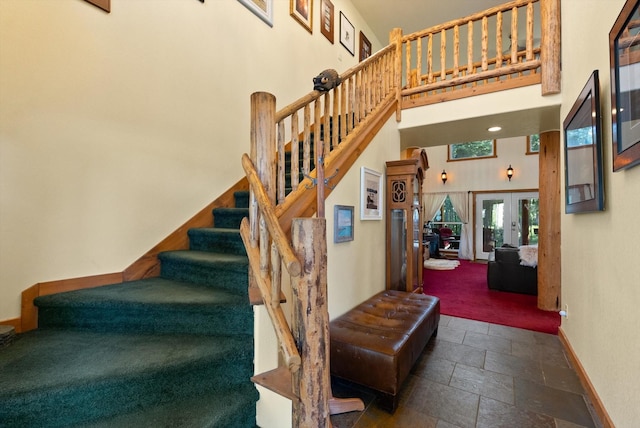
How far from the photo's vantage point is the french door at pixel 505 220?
757 centimetres

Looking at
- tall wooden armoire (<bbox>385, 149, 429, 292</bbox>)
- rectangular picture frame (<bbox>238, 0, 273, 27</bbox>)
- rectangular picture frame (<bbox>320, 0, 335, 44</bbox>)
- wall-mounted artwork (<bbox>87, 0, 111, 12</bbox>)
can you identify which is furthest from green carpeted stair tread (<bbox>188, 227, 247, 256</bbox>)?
rectangular picture frame (<bbox>320, 0, 335, 44</bbox>)

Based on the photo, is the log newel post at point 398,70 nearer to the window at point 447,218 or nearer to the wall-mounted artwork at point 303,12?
the wall-mounted artwork at point 303,12

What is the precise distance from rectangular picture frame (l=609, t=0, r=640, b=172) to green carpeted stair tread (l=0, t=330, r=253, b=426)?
207 centimetres

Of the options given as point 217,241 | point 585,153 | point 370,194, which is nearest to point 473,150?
point 370,194

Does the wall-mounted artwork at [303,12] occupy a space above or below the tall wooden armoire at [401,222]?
above

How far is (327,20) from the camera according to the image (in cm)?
439

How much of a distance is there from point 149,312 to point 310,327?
1.09 m

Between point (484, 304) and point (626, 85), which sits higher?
point (626, 85)

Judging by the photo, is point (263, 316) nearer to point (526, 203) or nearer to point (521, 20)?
point (521, 20)

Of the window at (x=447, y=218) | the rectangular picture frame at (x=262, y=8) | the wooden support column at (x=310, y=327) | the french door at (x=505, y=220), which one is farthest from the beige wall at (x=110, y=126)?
the window at (x=447, y=218)

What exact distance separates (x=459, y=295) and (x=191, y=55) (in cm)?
490

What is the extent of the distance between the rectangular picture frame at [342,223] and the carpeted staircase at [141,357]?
31.8 inches

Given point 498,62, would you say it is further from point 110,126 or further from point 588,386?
point 110,126

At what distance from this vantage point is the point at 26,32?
168 cm
